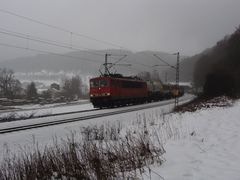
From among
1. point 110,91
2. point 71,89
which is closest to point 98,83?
point 110,91

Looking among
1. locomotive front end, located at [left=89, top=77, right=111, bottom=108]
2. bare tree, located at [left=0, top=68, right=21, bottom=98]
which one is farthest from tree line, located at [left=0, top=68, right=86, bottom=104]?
locomotive front end, located at [left=89, top=77, right=111, bottom=108]

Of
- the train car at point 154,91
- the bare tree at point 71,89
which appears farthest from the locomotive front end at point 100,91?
the bare tree at point 71,89

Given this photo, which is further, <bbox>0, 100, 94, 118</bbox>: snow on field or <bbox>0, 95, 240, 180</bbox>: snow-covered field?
<bbox>0, 100, 94, 118</bbox>: snow on field

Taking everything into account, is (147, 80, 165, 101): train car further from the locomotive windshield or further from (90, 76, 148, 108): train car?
the locomotive windshield

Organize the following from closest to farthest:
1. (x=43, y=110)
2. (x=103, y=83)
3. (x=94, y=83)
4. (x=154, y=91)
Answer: (x=103, y=83)
(x=94, y=83)
(x=43, y=110)
(x=154, y=91)

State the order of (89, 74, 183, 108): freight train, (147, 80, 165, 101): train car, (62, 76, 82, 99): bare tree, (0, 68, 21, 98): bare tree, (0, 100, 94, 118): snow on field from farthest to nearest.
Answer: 1. (62, 76, 82, 99): bare tree
2. (0, 68, 21, 98): bare tree
3. (147, 80, 165, 101): train car
4. (89, 74, 183, 108): freight train
5. (0, 100, 94, 118): snow on field

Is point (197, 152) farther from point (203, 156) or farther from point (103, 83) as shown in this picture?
point (103, 83)

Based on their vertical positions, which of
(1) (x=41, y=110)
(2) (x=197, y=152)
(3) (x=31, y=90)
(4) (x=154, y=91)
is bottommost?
(1) (x=41, y=110)

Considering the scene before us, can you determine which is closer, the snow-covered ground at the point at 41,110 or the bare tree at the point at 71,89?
the snow-covered ground at the point at 41,110

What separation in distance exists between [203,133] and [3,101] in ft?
182

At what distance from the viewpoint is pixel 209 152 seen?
8094mm

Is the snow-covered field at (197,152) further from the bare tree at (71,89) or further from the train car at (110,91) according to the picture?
the bare tree at (71,89)

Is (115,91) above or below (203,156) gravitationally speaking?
above

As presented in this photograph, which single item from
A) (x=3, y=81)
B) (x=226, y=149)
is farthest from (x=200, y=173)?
(x=3, y=81)
